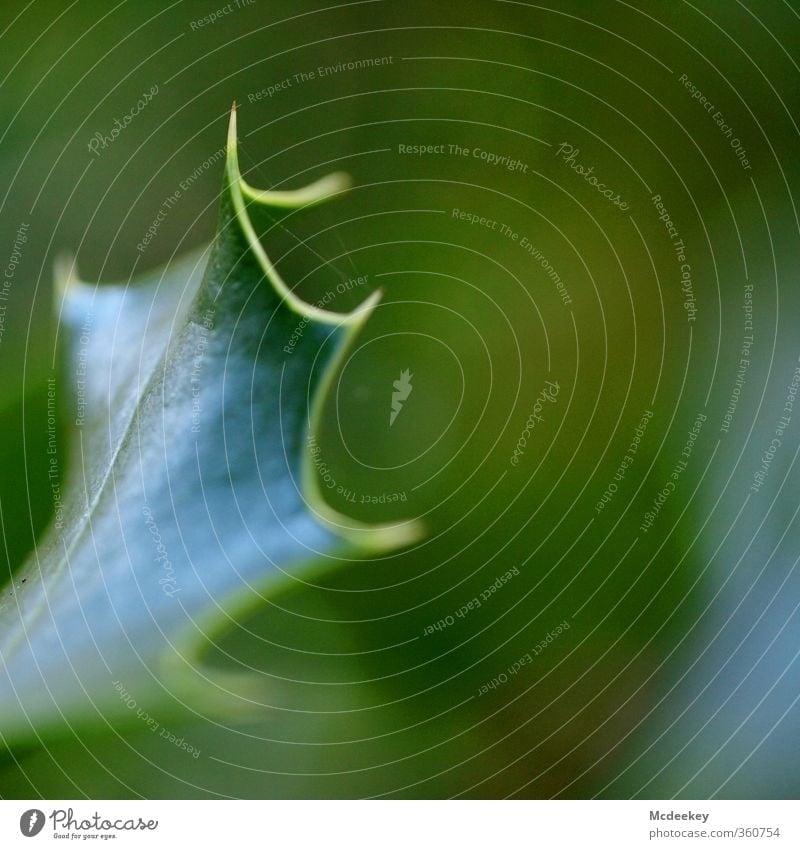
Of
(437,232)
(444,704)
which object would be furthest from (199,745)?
(437,232)
